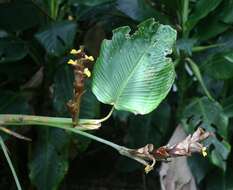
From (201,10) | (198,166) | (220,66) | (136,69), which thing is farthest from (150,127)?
(136,69)

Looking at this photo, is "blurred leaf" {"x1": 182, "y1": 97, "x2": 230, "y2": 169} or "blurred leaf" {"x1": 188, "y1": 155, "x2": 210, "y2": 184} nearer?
"blurred leaf" {"x1": 182, "y1": 97, "x2": 230, "y2": 169}

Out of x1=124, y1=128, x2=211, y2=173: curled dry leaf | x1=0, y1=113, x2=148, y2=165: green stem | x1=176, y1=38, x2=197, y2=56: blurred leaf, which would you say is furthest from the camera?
x1=176, y1=38, x2=197, y2=56: blurred leaf

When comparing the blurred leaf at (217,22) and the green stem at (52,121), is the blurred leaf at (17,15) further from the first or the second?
the green stem at (52,121)

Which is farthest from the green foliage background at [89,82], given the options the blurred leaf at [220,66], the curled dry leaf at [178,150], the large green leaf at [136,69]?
the curled dry leaf at [178,150]

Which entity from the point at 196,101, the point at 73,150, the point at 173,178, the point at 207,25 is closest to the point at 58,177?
the point at 73,150

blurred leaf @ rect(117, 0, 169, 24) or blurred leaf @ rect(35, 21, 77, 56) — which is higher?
blurred leaf @ rect(117, 0, 169, 24)

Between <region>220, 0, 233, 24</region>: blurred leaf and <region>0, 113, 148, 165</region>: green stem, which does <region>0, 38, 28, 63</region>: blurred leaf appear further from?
<region>0, 113, 148, 165</region>: green stem

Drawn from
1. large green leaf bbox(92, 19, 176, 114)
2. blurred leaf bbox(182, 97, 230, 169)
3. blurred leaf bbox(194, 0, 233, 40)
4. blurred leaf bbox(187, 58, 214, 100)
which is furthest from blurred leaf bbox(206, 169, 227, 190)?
large green leaf bbox(92, 19, 176, 114)
